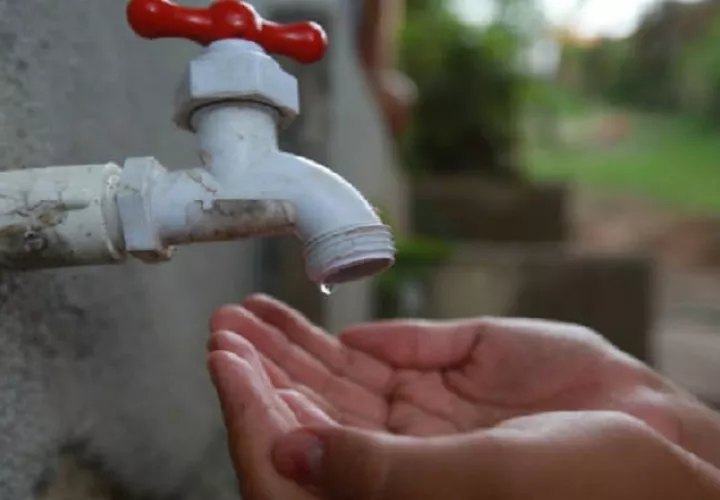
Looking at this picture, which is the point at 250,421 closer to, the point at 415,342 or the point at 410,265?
the point at 415,342

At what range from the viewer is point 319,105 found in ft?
3.32

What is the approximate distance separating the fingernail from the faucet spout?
0.07m

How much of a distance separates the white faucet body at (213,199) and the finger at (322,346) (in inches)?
7.2

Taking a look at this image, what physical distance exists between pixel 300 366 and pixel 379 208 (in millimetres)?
664

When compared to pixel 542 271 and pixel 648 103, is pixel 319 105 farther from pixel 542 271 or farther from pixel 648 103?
pixel 648 103

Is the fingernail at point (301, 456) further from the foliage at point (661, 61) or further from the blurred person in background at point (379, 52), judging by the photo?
the foliage at point (661, 61)

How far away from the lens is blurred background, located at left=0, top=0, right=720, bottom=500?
45cm

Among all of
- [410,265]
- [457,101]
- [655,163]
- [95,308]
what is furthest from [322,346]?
[655,163]

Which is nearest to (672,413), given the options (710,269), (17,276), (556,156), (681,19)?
(17,276)

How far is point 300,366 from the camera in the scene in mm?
558

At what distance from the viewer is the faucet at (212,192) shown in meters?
0.37

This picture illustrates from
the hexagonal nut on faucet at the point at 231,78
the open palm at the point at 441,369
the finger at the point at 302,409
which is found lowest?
the open palm at the point at 441,369

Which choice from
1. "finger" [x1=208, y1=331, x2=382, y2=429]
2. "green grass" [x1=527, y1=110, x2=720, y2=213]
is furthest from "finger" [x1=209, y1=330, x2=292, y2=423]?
"green grass" [x1=527, y1=110, x2=720, y2=213]

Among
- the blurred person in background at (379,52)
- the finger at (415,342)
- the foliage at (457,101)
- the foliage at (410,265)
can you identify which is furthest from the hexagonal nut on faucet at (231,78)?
the foliage at (457,101)
